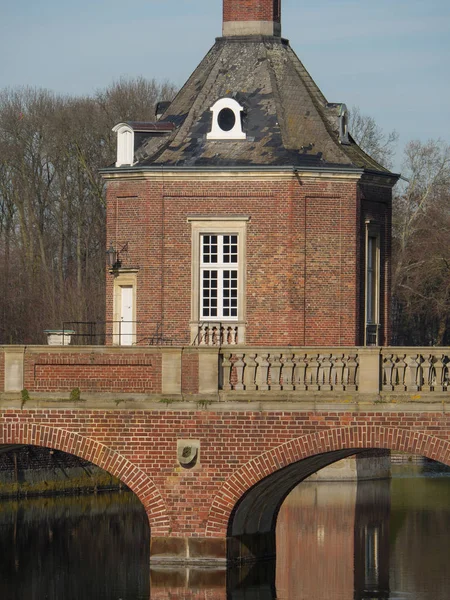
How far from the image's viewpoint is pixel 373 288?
40.9 m

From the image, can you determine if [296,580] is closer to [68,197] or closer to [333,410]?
[333,410]

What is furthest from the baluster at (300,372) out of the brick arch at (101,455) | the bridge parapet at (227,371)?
the brick arch at (101,455)

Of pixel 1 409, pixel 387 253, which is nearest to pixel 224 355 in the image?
pixel 1 409

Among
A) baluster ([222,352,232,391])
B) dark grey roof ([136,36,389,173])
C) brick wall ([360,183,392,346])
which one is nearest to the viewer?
baluster ([222,352,232,391])

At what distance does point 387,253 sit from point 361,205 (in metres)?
2.57

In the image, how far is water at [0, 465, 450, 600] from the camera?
92.7ft

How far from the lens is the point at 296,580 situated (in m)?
29.8

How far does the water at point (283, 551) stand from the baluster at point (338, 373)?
386 centimetres

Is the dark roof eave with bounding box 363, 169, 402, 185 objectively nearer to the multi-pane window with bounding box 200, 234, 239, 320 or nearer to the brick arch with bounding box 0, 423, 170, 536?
the multi-pane window with bounding box 200, 234, 239, 320

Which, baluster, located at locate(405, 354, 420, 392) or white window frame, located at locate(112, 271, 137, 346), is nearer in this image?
baluster, located at locate(405, 354, 420, 392)

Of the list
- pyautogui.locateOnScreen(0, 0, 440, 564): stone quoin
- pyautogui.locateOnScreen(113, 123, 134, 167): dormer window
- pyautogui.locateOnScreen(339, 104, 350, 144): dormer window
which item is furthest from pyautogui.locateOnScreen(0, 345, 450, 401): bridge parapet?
pyautogui.locateOnScreen(339, 104, 350, 144): dormer window

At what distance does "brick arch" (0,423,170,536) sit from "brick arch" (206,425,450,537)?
38.0 inches

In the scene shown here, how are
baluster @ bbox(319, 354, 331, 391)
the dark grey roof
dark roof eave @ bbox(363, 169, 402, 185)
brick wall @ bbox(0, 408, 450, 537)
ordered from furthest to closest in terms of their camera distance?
dark roof eave @ bbox(363, 169, 402, 185) < the dark grey roof < baluster @ bbox(319, 354, 331, 391) < brick wall @ bbox(0, 408, 450, 537)

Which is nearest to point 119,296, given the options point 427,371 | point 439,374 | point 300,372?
point 300,372
